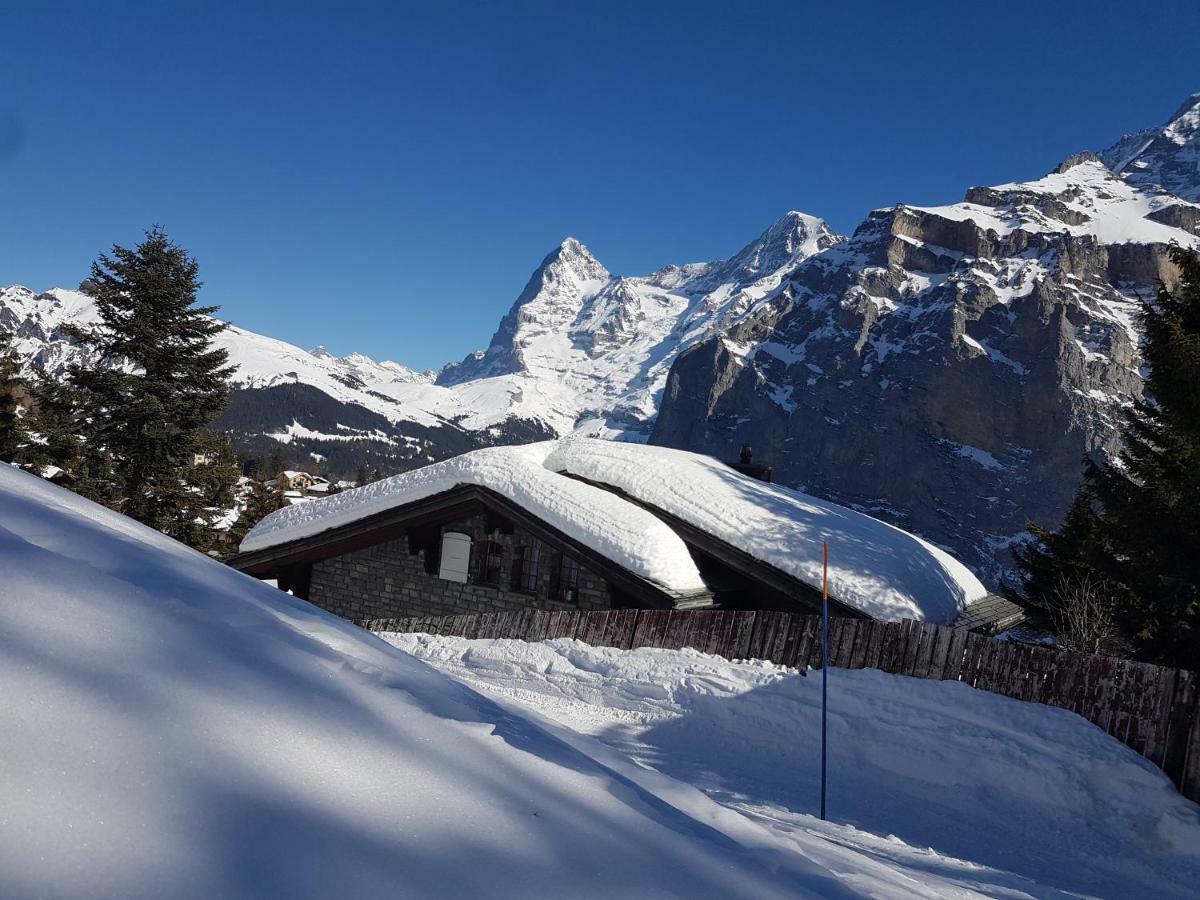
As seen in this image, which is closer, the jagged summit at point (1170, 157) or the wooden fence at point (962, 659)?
the wooden fence at point (962, 659)

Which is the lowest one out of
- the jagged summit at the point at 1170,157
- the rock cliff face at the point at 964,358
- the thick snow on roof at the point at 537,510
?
the thick snow on roof at the point at 537,510

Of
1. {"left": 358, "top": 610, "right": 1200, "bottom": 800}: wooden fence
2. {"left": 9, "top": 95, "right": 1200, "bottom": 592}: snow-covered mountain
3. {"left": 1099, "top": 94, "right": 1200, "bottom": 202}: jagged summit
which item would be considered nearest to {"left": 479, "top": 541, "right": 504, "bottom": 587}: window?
{"left": 358, "top": 610, "right": 1200, "bottom": 800}: wooden fence

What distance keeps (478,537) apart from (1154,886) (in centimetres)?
1220

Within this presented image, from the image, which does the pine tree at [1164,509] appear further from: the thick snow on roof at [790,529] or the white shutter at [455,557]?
the white shutter at [455,557]

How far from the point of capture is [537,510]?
13.9 metres

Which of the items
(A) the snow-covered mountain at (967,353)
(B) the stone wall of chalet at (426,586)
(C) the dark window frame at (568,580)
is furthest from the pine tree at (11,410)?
(A) the snow-covered mountain at (967,353)

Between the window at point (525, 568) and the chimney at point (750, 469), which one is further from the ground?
the chimney at point (750, 469)

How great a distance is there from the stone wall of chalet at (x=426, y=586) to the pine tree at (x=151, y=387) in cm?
648

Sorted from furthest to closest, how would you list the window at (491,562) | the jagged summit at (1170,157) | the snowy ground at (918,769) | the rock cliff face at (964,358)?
1. the jagged summit at (1170,157)
2. the rock cliff face at (964,358)
3. the window at (491,562)
4. the snowy ground at (918,769)

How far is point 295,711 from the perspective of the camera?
1.62m

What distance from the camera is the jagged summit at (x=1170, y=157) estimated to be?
157 metres

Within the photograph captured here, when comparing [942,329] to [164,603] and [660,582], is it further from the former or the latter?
[164,603]

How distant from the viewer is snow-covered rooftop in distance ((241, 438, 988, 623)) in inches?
498

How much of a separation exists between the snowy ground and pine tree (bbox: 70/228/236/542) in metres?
15.2
